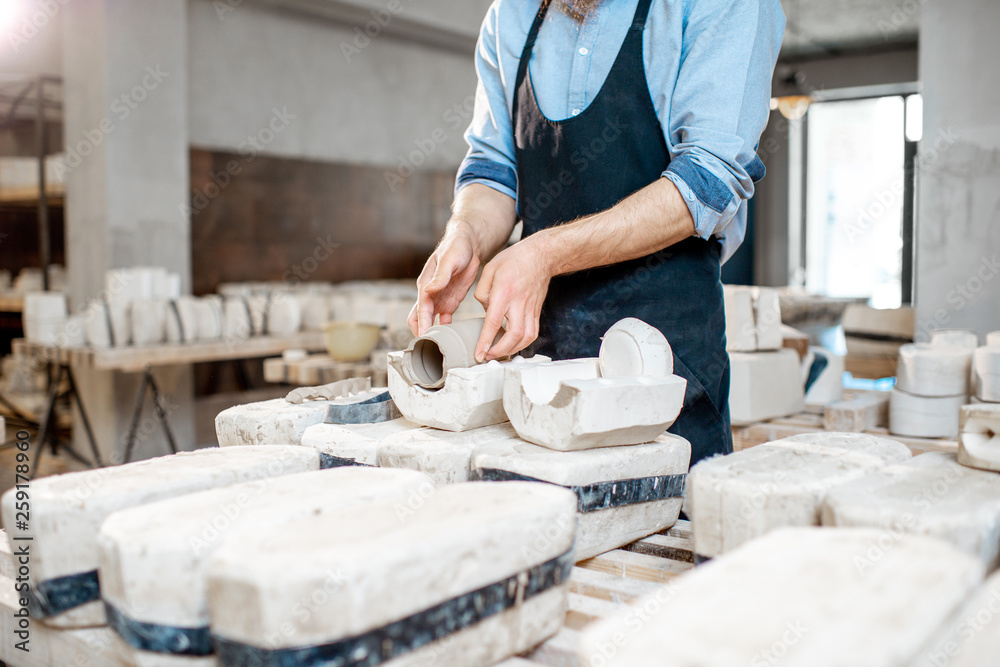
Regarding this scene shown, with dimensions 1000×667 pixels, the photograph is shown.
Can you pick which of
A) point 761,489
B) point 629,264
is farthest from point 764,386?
point 761,489

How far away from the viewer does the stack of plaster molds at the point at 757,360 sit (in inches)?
96.3

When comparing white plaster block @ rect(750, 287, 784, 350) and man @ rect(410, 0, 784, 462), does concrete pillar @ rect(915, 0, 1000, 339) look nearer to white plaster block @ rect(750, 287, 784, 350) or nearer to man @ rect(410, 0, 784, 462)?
white plaster block @ rect(750, 287, 784, 350)

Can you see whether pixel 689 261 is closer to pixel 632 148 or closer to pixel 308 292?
pixel 632 148

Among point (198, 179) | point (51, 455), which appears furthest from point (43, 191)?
point (51, 455)

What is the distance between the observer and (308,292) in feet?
18.0

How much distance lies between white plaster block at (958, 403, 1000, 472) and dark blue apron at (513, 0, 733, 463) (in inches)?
20.0

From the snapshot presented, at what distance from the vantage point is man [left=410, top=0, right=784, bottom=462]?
4.56 feet

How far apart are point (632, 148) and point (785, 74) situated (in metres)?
10.0

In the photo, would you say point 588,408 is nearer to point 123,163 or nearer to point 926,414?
point 926,414

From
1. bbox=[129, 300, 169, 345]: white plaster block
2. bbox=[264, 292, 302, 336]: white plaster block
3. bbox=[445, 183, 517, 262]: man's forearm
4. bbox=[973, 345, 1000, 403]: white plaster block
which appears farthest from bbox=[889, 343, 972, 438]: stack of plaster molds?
bbox=[129, 300, 169, 345]: white plaster block

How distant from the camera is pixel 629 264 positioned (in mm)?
1586

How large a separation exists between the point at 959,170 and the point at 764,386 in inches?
76.5

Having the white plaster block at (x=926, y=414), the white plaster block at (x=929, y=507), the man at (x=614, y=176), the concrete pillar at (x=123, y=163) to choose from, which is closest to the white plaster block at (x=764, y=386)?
the white plaster block at (x=926, y=414)

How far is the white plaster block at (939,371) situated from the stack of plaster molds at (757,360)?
15.2 inches
